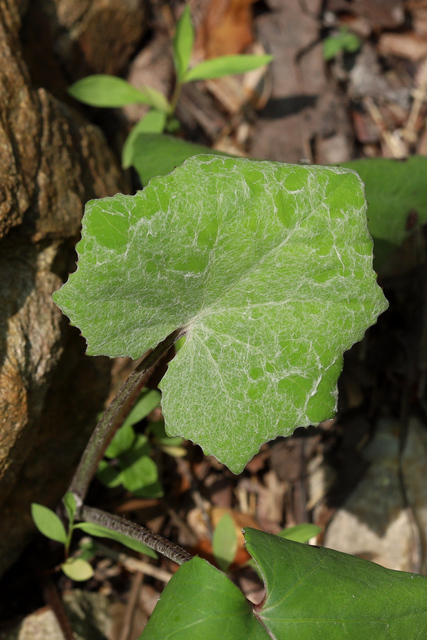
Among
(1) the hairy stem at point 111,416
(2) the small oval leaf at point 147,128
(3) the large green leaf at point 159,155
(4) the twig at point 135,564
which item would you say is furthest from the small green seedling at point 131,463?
(2) the small oval leaf at point 147,128

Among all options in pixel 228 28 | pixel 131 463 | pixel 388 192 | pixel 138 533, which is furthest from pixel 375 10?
pixel 138 533

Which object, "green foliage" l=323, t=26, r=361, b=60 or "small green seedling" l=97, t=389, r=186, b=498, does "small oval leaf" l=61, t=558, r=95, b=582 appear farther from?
"green foliage" l=323, t=26, r=361, b=60

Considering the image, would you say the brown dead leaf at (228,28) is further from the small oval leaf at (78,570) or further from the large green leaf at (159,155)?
the small oval leaf at (78,570)

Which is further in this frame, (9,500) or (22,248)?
(9,500)

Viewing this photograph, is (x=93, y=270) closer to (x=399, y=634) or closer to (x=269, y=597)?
(x=269, y=597)

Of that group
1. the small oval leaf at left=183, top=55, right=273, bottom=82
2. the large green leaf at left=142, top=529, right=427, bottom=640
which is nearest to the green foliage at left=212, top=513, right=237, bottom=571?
the large green leaf at left=142, top=529, right=427, bottom=640

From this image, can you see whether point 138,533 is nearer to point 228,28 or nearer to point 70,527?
point 70,527

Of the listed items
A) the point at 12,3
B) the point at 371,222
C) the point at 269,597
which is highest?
the point at 12,3

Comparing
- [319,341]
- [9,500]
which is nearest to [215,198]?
[319,341]
